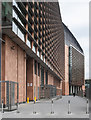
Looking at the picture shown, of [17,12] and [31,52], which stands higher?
[17,12]

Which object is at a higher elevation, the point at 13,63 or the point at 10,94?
the point at 13,63

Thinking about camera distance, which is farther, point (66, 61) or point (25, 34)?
point (66, 61)

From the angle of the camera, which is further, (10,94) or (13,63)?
(13,63)

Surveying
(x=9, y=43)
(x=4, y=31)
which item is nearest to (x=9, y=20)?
(x=4, y=31)

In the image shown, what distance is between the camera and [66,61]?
383 ft

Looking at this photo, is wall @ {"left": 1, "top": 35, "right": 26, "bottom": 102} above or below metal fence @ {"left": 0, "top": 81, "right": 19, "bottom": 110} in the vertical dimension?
above

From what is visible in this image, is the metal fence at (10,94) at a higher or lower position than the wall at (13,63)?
lower

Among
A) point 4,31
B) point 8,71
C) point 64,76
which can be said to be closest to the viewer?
point 4,31

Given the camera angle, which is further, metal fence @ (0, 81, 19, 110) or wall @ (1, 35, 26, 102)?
wall @ (1, 35, 26, 102)

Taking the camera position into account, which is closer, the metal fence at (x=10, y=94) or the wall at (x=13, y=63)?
the metal fence at (x=10, y=94)

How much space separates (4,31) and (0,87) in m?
5.42

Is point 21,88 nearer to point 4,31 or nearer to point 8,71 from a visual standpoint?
point 8,71

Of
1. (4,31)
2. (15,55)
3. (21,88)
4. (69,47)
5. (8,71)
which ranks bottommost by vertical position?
(21,88)

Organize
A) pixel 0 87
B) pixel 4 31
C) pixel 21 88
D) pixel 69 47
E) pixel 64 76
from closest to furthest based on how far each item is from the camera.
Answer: pixel 0 87 → pixel 4 31 → pixel 21 88 → pixel 64 76 → pixel 69 47
